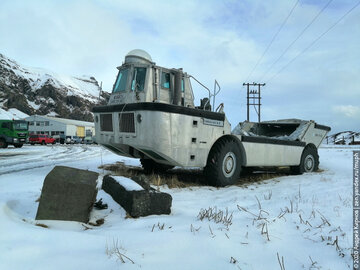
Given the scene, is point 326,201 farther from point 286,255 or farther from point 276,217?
point 286,255

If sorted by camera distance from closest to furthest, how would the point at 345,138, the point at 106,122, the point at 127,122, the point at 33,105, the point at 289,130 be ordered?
the point at 127,122, the point at 106,122, the point at 289,130, the point at 345,138, the point at 33,105

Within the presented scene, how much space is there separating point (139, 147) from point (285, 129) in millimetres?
6713

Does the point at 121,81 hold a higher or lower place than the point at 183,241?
higher

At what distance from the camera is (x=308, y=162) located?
8.09 m

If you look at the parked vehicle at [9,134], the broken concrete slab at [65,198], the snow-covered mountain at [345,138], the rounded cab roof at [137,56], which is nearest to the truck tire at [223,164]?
the rounded cab roof at [137,56]

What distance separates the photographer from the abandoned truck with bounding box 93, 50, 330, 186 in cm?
446

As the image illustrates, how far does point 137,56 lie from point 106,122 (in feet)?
4.76

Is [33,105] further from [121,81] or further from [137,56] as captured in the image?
[137,56]

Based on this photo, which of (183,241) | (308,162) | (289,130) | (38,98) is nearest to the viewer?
(183,241)

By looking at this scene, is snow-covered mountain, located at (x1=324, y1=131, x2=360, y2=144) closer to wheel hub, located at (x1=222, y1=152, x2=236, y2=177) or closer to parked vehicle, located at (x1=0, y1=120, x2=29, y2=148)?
wheel hub, located at (x1=222, y1=152, x2=236, y2=177)

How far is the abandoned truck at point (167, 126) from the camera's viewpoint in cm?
446

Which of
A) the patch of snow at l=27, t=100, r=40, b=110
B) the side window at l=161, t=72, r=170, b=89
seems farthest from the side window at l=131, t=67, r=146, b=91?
the patch of snow at l=27, t=100, r=40, b=110

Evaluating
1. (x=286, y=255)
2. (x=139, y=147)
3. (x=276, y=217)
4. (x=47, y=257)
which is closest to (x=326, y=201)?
(x=276, y=217)

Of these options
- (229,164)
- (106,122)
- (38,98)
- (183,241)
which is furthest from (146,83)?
(38,98)
